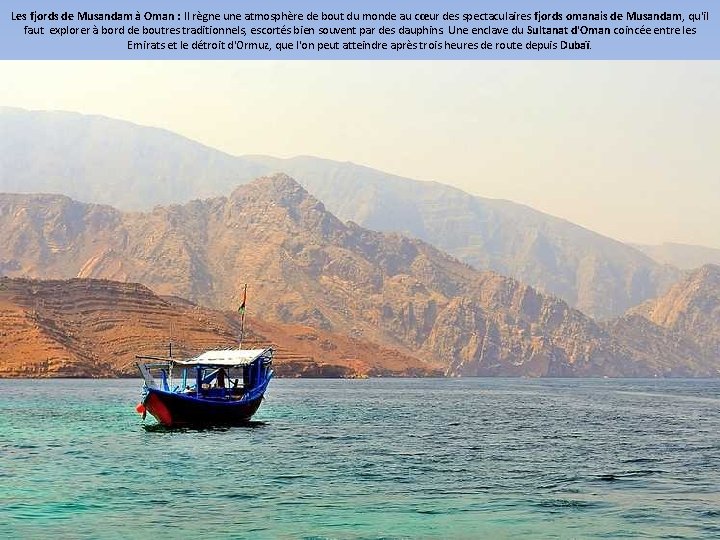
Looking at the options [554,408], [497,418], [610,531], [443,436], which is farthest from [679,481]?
[554,408]

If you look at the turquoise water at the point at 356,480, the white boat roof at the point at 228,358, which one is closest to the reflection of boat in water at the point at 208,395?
the white boat roof at the point at 228,358

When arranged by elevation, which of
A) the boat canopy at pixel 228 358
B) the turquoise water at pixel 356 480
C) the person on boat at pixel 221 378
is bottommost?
the turquoise water at pixel 356 480

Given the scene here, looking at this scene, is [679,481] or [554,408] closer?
[679,481]

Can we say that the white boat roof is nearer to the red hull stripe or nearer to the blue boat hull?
the blue boat hull

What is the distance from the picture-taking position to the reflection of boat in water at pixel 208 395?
7438 cm

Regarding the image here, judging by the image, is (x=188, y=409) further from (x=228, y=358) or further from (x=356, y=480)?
(x=356, y=480)

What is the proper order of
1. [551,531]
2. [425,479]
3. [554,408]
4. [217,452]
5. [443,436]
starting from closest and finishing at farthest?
[551,531], [425,479], [217,452], [443,436], [554,408]

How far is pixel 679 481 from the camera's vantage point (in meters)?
48.9

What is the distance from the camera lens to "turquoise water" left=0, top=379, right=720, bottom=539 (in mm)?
36250

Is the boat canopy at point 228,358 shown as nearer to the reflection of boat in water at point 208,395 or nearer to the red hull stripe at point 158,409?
the reflection of boat in water at point 208,395

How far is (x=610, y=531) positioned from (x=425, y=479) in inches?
567

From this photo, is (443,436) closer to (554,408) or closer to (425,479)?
(425,479)

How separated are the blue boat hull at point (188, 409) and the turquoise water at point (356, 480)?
212 cm

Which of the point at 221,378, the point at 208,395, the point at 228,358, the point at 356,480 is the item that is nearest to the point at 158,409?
the point at 208,395
